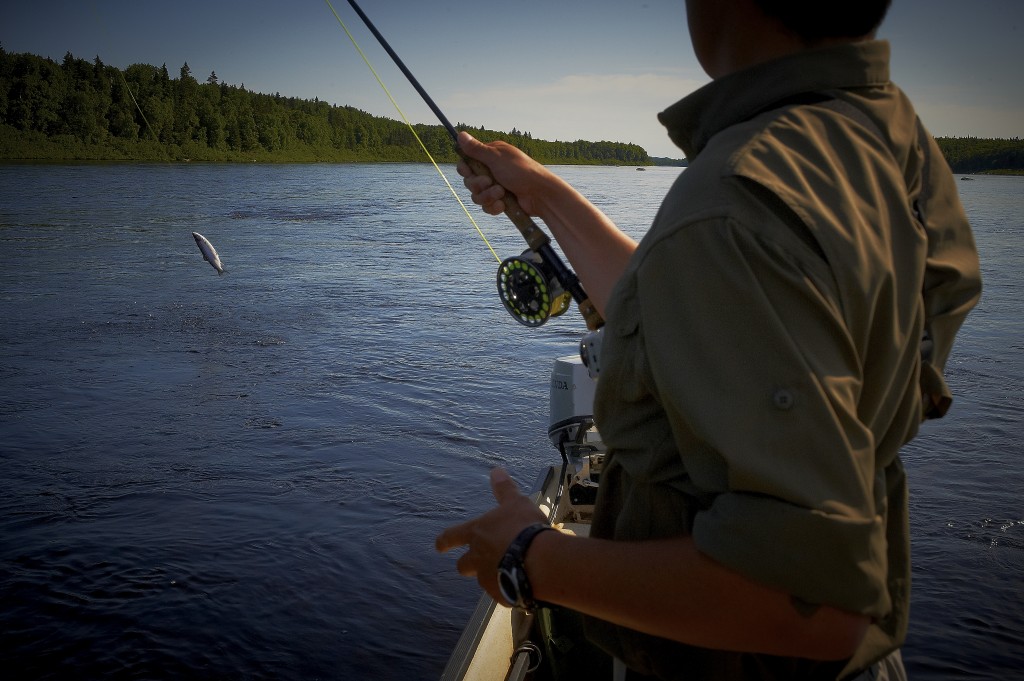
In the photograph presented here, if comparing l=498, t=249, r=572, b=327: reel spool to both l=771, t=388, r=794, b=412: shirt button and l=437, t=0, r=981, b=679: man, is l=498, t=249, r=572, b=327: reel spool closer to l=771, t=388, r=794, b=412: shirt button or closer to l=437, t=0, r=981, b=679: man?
l=437, t=0, r=981, b=679: man

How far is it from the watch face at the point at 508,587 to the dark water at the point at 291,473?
3.56 m

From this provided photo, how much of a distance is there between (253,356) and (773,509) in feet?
33.3

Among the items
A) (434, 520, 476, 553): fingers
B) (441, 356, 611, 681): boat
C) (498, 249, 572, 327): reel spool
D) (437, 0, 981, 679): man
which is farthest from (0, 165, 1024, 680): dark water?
(437, 0, 981, 679): man

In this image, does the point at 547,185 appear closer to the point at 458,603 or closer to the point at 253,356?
the point at 458,603

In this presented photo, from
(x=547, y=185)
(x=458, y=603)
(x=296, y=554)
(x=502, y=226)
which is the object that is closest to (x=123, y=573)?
(x=296, y=554)

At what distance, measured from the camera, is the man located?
34.6 inches

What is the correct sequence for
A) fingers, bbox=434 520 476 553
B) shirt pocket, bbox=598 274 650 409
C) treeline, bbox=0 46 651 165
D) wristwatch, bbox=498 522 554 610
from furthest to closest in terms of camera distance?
treeline, bbox=0 46 651 165
fingers, bbox=434 520 476 553
wristwatch, bbox=498 522 554 610
shirt pocket, bbox=598 274 650 409

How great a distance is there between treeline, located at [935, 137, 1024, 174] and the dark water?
106 meters

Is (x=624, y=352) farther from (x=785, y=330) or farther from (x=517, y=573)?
(x=517, y=573)

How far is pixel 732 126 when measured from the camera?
104 cm

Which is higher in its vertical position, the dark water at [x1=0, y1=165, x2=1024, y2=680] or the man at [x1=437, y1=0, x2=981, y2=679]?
the man at [x1=437, y1=0, x2=981, y2=679]

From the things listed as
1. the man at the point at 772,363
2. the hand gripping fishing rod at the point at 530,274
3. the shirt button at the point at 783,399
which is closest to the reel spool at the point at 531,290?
the hand gripping fishing rod at the point at 530,274

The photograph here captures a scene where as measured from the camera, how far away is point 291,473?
6781 millimetres

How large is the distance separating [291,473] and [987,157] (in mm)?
122699
